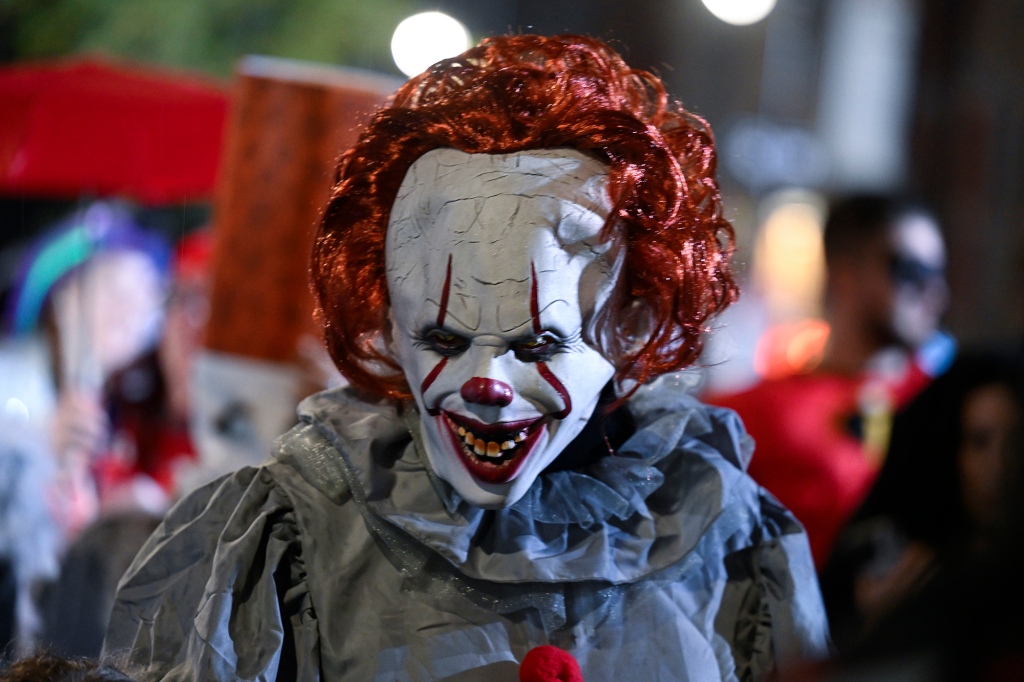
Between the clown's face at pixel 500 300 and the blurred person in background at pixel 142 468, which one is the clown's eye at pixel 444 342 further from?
the blurred person in background at pixel 142 468

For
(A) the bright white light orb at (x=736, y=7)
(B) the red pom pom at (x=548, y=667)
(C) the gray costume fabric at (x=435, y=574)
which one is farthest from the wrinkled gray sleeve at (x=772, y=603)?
(A) the bright white light orb at (x=736, y=7)

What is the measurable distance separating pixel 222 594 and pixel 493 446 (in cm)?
29

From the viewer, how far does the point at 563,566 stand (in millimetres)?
1054

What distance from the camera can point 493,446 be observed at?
3.39ft

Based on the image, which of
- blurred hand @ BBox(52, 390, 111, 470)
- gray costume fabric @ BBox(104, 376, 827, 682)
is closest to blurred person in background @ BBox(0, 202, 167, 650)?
blurred hand @ BBox(52, 390, 111, 470)

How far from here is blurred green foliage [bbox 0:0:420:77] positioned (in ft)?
8.64

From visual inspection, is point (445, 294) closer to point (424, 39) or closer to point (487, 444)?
point (487, 444)

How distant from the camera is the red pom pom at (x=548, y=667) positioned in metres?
1.00

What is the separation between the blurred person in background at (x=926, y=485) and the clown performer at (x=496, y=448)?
0.60 meters

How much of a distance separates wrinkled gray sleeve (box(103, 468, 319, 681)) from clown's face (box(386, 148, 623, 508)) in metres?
0.18

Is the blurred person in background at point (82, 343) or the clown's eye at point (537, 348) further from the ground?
the clown's eye at point (537, 348)

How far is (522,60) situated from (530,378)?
345 millimetres

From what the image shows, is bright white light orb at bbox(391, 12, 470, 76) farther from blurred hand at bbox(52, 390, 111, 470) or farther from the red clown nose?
the red clown nose

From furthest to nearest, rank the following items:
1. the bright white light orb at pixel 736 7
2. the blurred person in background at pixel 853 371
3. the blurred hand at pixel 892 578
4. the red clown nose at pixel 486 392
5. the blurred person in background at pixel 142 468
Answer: the bright white light orb at pixel 736 7 < the blurred person in background at pixel 853 371 < the blurred person in background at pixel 142 468 < the blurred hand at pixel 892 578 < the red clown nose at pixel 486 392
